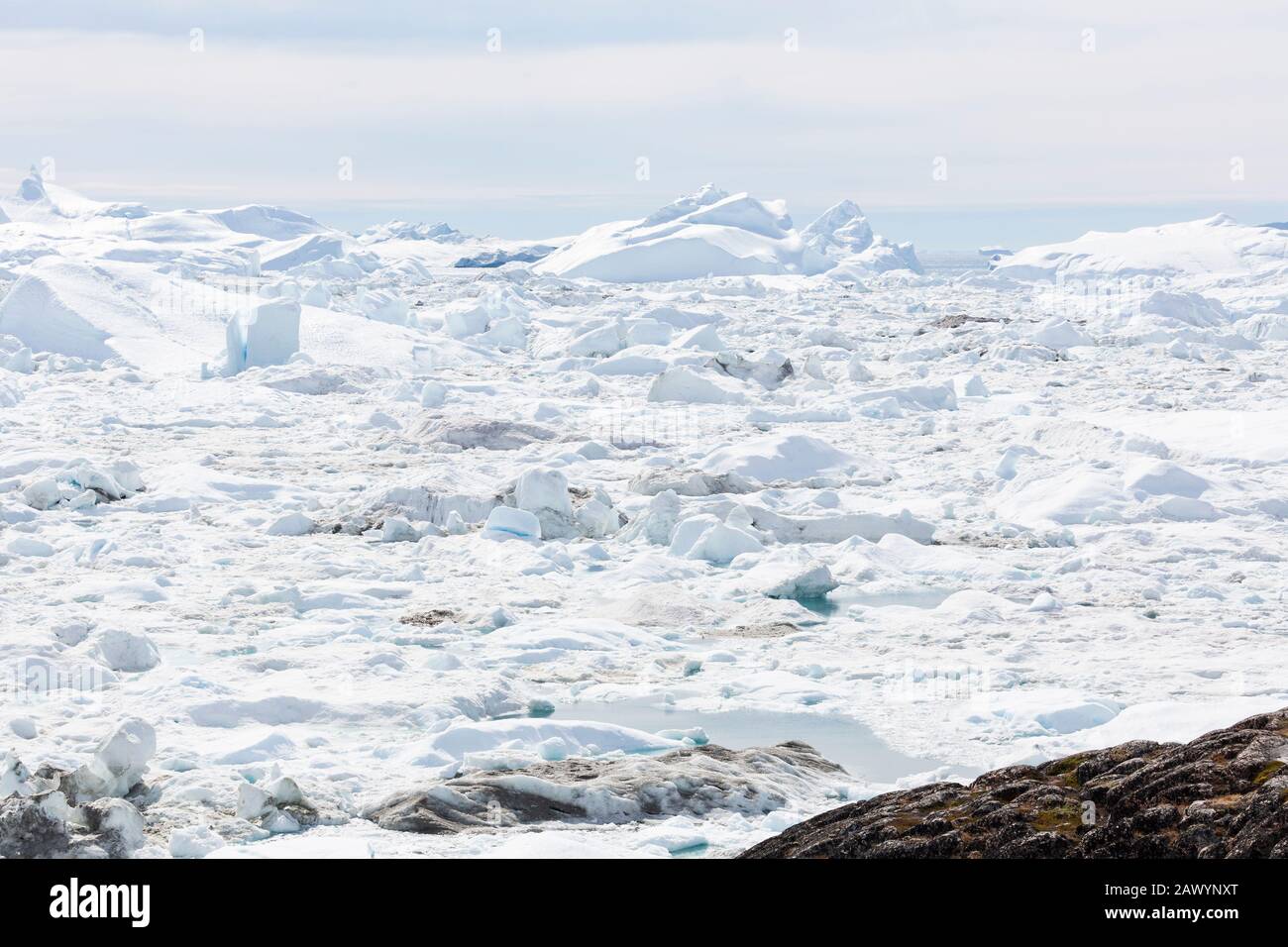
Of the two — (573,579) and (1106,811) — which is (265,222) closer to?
(573,579)

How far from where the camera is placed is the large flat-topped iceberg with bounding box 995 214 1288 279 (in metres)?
79.5

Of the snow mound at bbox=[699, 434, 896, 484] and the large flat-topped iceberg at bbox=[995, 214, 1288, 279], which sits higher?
the large flat-topped iceberg at bbox=[995, 214, 1288, 279]

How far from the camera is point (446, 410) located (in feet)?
77.9

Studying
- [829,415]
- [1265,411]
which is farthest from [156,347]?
[1265,411]

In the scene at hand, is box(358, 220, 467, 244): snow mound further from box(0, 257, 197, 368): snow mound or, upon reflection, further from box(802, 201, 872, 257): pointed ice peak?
box(0, 257, 197, 368): snow mound

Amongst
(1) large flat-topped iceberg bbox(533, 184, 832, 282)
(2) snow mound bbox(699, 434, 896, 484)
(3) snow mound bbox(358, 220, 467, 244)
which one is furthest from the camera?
(3) snow mound bbox(358, 220, 467, 244)

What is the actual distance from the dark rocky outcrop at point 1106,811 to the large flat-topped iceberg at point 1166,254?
75082 millimetres

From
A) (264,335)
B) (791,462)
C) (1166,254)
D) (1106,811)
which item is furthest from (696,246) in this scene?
(1106,811)

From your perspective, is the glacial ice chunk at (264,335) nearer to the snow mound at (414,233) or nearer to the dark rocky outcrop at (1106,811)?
the dark rocky outcrop at (1106,811)

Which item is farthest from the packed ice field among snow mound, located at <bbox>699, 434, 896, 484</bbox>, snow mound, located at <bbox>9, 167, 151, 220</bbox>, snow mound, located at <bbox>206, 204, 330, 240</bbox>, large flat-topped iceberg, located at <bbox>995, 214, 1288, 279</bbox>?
snow mound, located at <bbox>9, 167, 151, 220</bbox>

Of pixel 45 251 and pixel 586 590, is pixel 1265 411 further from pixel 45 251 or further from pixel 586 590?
pixel 45 251

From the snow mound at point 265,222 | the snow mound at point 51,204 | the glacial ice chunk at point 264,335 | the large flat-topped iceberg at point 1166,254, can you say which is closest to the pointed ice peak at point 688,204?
the large flat-topped iceberg at point 1166,254

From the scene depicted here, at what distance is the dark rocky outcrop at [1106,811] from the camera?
12.5ft

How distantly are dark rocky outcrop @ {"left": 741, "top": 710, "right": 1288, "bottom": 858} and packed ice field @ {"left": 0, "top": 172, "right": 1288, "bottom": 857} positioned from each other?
51.9 inches
